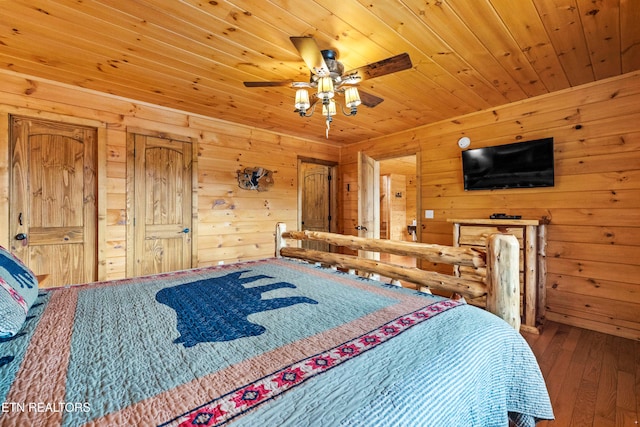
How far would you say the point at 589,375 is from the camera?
2021 millimetres

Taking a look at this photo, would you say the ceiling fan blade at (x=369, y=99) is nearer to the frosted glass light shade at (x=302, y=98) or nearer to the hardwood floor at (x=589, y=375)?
the frosted glass light shade at (x=302, y=98)

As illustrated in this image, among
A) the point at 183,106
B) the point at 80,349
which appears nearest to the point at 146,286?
the point at 80,349

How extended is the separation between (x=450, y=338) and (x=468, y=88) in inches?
104

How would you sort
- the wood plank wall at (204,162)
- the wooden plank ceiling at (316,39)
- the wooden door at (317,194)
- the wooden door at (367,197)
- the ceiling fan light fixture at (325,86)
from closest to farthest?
the wooden plank ceiling at (316,39) < the ceiling fan light fixture at (325,86) < the wood plank wall at (204,162) < the wooden door at (367,197) < the wooden door at (317,194)

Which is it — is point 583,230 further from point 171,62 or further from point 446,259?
point 171,62

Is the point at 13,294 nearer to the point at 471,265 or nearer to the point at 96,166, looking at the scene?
the point at 471,265

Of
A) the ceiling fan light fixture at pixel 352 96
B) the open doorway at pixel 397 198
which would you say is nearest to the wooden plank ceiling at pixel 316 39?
the ceiling fan light fixture at pixel 352 96

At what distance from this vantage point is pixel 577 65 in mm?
2391

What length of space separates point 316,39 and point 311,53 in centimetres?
38

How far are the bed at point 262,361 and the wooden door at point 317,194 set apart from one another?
11.9 ft

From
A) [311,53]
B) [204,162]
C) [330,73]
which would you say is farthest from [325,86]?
[204,162]

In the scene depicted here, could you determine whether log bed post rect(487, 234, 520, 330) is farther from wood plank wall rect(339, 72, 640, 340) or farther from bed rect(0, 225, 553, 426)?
wood plank wall rect(339, 72, 640, 340)

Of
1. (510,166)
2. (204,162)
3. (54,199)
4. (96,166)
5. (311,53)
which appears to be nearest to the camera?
(311,53)

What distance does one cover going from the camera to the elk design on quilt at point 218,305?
1.13 metres
